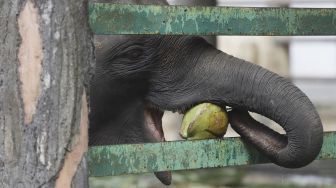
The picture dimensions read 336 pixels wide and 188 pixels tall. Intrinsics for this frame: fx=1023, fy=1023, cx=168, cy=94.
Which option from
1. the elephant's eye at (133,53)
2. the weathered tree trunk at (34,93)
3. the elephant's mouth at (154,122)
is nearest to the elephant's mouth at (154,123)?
the elephant's mouth at (154,122)

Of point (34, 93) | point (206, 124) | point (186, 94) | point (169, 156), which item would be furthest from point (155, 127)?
point (34, 93)

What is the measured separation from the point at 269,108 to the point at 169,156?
31cm

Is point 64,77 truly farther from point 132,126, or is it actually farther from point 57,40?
point 132,126

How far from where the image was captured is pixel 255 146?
112 inches

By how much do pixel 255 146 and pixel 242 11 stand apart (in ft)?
1.24

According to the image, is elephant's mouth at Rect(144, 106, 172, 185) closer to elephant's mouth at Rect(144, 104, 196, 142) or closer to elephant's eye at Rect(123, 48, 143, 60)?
elephant's mouth at Rect(144, 104, 196, 142)

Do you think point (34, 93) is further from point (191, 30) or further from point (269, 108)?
point (269, 108)

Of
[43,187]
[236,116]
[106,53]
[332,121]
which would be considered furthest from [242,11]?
[332,121]

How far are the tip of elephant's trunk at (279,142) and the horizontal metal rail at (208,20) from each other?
0.26 meters

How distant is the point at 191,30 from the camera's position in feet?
9.05

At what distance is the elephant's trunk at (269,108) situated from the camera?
271cm

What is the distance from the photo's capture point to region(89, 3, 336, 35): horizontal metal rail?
8.54ft

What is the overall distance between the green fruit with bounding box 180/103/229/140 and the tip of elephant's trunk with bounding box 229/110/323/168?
0.04m

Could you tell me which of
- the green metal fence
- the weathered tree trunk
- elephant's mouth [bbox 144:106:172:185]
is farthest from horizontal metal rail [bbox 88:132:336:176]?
elephant's mouth [bbox 144:106:172:185]
